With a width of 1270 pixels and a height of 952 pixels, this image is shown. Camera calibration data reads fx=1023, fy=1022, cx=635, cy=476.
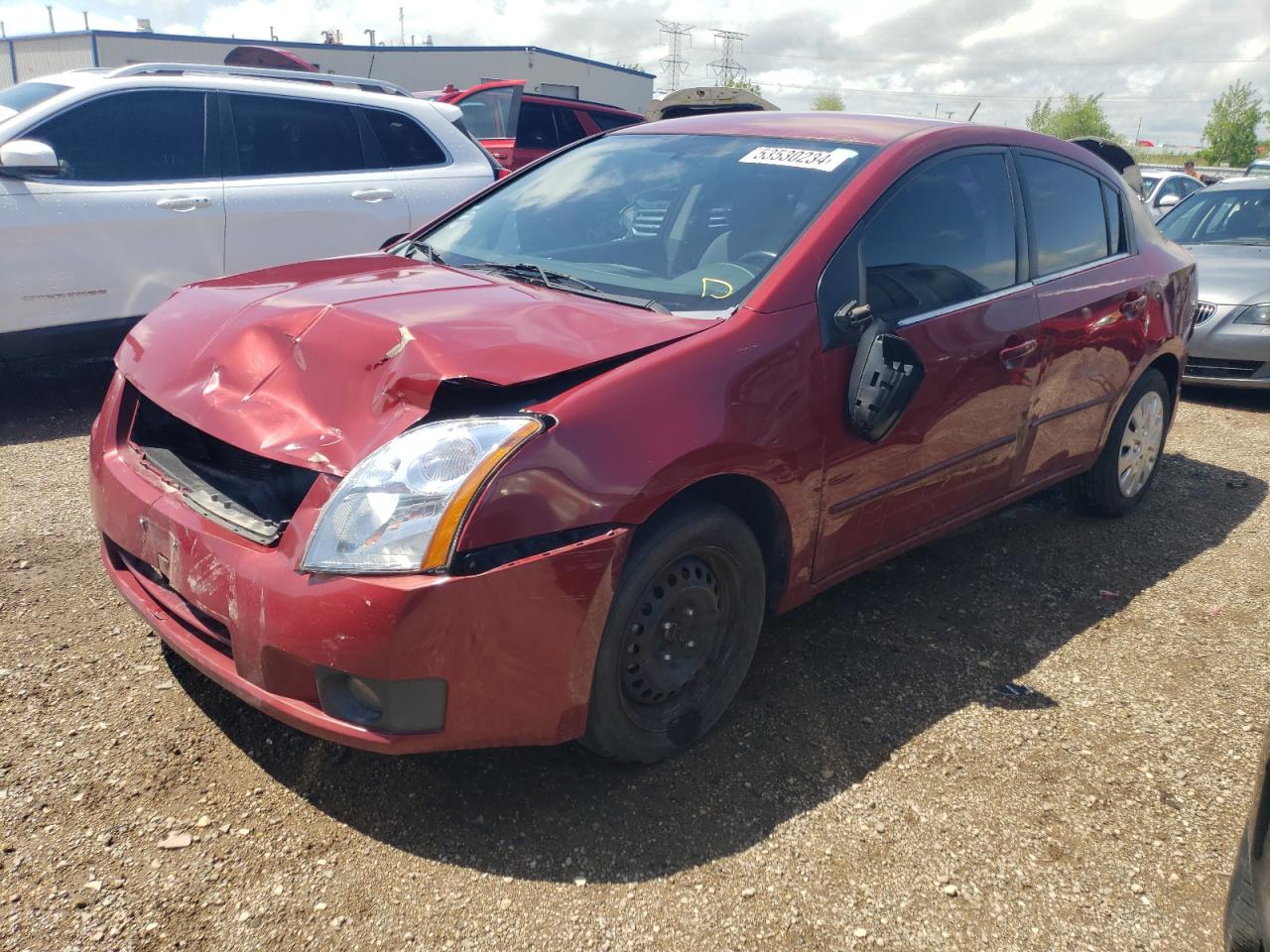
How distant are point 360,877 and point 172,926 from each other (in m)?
0.39

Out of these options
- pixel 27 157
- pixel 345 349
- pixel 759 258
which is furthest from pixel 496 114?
pixel 345 349

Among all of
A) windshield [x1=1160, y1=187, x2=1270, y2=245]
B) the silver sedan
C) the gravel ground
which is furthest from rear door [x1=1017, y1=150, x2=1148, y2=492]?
windshield [x1=1160, y1=187, x2=1270, y2=245]

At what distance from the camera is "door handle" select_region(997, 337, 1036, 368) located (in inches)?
138

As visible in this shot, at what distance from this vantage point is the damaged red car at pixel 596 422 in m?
2.20

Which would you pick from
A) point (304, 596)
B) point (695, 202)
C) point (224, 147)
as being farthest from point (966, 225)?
point (224, 147)

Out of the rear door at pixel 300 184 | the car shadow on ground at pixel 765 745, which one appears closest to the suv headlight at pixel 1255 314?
the car shadow on ground at pixel 765 745

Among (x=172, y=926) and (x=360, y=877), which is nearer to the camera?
(x=172, y=926)

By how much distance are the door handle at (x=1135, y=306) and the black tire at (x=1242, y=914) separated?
286 cm

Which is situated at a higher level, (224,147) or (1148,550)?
(224,147)

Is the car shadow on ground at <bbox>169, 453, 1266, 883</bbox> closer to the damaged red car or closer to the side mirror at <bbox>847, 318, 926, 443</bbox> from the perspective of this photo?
the damaged red car

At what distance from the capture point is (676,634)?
8.73 feet

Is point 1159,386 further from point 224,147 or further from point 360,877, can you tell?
point 224,147

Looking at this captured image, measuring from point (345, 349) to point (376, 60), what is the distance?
42228 millimetres

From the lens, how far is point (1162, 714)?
3.24m
